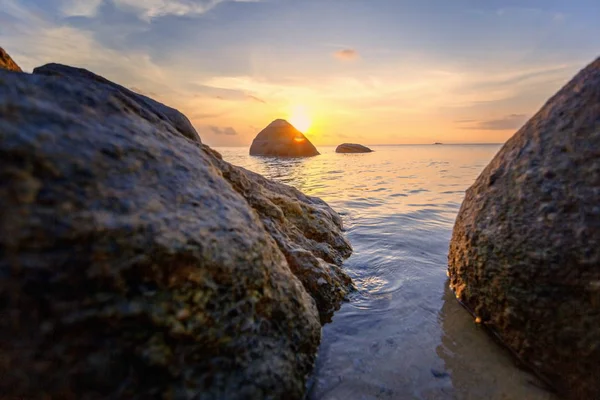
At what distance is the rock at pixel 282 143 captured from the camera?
149ft

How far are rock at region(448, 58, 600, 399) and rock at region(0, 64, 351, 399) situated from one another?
1.42 metres

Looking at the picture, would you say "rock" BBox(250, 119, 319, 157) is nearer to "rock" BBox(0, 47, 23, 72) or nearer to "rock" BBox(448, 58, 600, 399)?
"rock" BBox(0, 47, 23, 72)

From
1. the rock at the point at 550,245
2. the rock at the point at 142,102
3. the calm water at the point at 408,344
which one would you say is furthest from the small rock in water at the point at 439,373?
the rock at the point at 142,102

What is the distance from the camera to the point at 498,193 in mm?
2270

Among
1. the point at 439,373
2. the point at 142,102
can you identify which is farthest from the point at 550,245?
the point at 142,102

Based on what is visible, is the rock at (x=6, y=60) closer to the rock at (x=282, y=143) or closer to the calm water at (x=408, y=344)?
the calm water at (x=408, y=344)

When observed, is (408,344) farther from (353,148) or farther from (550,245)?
(353,148)

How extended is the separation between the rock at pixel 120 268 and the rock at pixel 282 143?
4365cm

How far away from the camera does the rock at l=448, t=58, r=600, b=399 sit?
167 centimetres

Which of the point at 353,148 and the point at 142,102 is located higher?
the point at 353,148

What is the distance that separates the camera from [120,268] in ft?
Answer: 3.83

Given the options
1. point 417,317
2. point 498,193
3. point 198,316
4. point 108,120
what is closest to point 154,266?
point 198,316

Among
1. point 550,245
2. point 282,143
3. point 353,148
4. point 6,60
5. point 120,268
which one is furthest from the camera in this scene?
point 353,148

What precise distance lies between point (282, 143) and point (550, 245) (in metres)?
45.5
